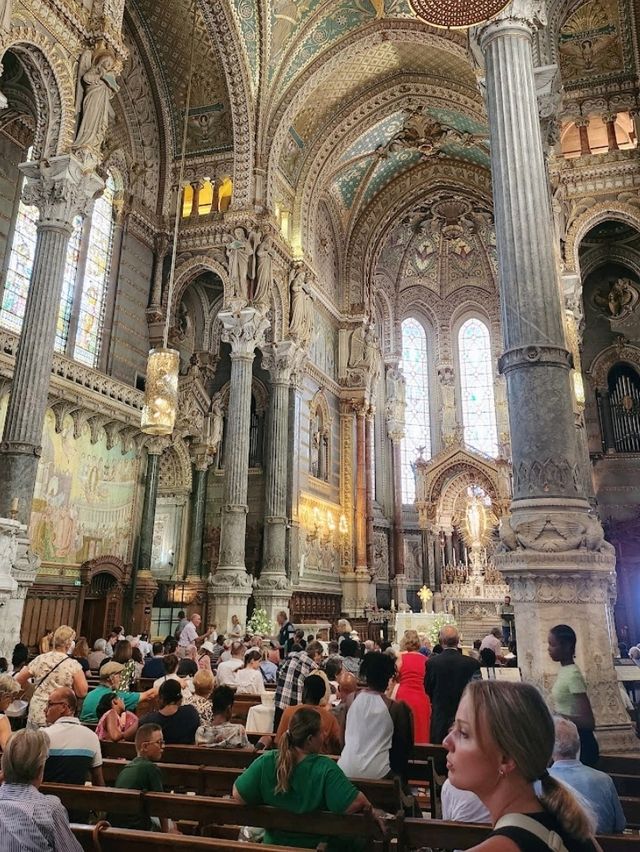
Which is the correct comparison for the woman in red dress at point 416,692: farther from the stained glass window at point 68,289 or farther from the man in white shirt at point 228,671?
the stained glass window at point 68,289

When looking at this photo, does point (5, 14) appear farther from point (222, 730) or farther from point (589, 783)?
point (589, 783)

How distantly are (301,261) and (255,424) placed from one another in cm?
554

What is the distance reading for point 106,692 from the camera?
536 cm

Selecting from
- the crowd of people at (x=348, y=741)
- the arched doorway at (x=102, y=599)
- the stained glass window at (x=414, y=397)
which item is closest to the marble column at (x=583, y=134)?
the stained glass window at (x=414, y=397)

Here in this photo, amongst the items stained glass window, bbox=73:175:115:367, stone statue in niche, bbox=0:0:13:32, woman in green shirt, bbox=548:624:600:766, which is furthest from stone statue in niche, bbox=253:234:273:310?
woman in green shirt, bbox=548:624:600:766

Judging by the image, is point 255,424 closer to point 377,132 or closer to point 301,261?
point 301,261

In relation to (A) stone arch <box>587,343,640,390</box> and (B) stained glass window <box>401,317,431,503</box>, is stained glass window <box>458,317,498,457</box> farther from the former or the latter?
(A) stone arch <box>587,343,640,390</box>

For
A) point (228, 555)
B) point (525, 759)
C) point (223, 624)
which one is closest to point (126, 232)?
point (228, 555)

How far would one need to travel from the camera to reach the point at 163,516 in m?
20.0

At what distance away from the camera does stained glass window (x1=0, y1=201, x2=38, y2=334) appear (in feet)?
43.6

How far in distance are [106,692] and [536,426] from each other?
15.8ft

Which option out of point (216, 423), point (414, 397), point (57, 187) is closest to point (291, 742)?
point (57, 187)

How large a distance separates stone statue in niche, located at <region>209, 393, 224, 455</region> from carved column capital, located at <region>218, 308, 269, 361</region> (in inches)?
148

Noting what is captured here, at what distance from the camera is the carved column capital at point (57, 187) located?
424 inches
